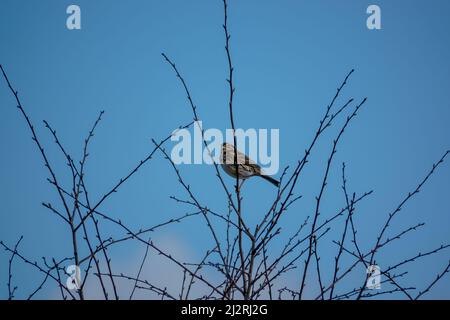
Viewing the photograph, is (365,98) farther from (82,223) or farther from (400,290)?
(82,223)

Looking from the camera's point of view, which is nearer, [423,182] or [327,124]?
[327,124]

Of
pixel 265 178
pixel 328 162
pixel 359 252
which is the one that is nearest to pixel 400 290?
pixel 359 252

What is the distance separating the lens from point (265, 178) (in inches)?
279

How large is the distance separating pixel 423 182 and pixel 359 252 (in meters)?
0.71

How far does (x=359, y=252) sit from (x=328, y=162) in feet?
2.89
